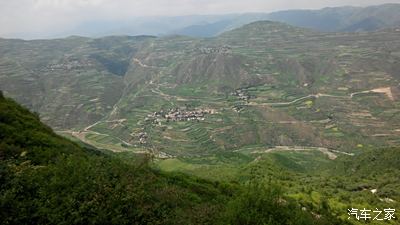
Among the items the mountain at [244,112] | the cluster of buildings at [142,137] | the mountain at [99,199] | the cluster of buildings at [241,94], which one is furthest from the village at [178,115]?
the mountain at [99,199]

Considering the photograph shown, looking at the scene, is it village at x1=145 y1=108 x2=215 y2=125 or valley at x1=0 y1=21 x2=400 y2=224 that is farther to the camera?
village at x1=145 y1=108 x2=215 y2=125

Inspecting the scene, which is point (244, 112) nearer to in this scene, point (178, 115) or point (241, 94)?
point (178, 115)

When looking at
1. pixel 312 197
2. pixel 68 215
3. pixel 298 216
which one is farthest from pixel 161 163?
pixel 68 215

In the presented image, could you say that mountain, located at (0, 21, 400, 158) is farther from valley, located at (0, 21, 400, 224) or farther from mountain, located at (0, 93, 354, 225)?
mountain, located at (0, 93, 354, 225)

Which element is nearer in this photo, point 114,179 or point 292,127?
point 114,179

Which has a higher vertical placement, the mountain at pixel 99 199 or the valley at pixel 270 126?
the mountain at pixel 99 199

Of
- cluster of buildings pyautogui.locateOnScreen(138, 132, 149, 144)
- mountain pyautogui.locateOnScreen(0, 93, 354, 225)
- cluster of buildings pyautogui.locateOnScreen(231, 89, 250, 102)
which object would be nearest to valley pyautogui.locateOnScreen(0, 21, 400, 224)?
cluster of buildings pyautogui.locateOnScreen(138, 132, 149, 144)

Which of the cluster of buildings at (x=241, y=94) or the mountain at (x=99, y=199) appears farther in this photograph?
the cluster of buildings at (x=241, y=94)

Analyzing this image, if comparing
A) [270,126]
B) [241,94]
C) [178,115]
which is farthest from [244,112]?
[241,94]

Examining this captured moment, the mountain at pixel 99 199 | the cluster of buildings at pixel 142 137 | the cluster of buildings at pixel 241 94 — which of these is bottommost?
the cluster of buildings at pixel 142 137

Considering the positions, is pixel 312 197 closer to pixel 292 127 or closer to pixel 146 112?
pixel 292 127

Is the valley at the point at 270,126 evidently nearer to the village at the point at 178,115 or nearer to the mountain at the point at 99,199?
the village at the point at 178,115
